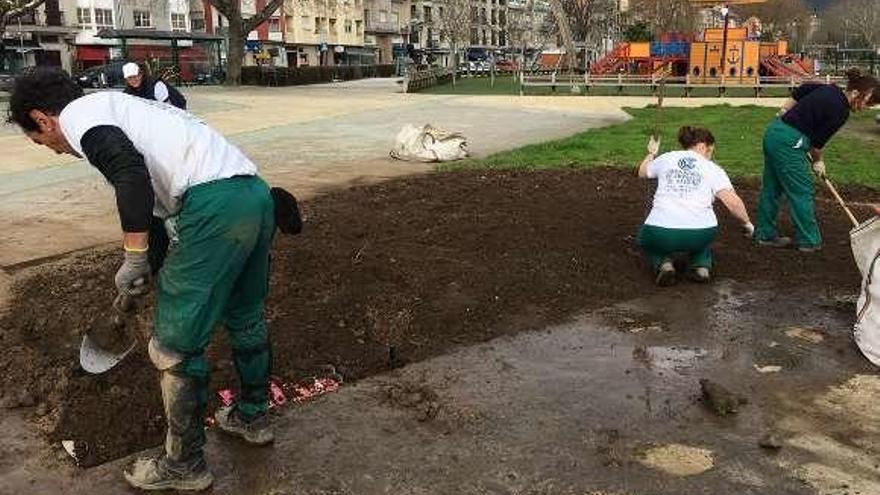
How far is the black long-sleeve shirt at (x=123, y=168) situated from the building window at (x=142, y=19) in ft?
222

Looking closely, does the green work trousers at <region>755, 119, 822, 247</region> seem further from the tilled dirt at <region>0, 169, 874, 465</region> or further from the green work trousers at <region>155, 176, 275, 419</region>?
the green work trousers at <region>155, 176, 275, 419</region>

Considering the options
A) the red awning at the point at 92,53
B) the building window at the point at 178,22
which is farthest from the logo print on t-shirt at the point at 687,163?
the building window at the point at 178,22

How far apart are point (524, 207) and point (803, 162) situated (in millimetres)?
2499

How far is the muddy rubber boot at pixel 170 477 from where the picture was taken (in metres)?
3.10

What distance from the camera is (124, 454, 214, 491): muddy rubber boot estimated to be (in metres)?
3.10

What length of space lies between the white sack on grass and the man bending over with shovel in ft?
28.9

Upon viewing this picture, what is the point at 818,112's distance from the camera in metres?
6.39

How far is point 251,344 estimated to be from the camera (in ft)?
11.0

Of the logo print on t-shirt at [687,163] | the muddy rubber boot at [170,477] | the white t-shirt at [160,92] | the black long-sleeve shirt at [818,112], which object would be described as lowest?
the muddy rubber boot at [170,477]

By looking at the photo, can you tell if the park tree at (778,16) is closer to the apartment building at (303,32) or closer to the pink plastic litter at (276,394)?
the apartment building at (303,32)

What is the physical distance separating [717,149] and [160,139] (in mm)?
11128

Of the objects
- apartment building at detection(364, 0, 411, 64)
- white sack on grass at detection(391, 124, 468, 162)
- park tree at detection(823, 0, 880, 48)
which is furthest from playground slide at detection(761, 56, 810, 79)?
apartment building at detection(364, 0, 411, 64)

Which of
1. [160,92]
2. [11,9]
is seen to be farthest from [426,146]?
[11,9]

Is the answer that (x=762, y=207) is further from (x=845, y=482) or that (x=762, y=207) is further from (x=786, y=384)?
(x=845, y=482)
